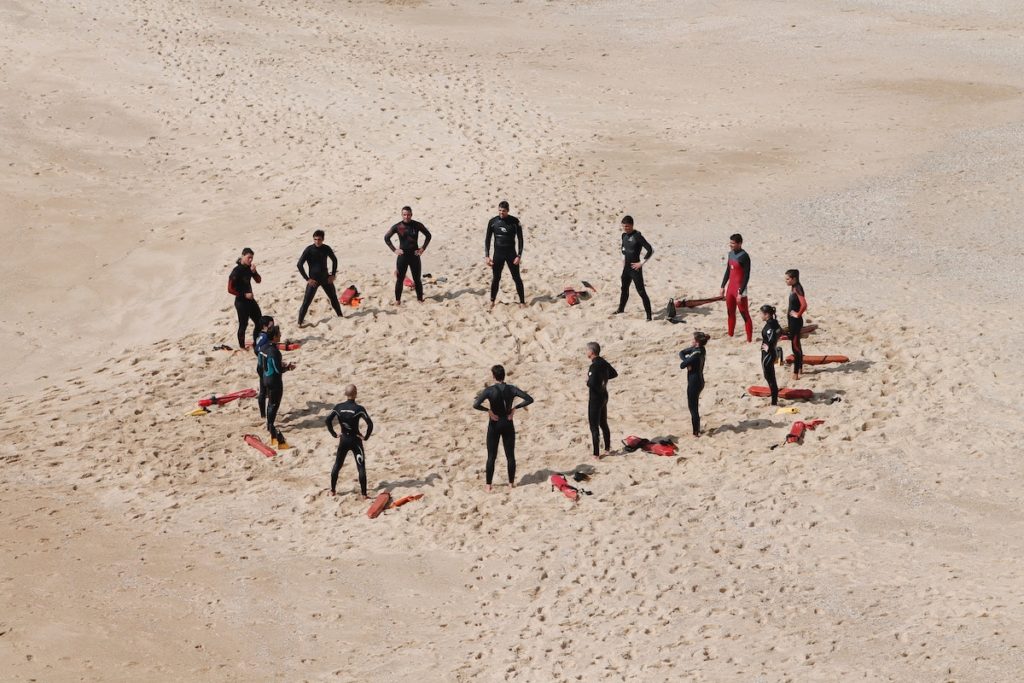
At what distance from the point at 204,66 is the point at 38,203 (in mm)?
8107

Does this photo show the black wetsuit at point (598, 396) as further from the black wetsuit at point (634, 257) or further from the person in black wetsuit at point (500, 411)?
the black wetsuit at point (634, 257)

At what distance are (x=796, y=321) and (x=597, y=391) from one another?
400 centimetres

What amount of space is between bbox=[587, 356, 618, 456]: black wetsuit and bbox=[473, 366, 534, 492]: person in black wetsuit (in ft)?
3.91

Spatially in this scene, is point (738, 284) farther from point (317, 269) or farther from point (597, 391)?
point (317, 269)

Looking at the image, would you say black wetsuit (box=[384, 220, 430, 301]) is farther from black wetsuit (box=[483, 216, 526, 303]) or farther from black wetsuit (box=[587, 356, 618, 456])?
black wetsuit (box=[587, 356, 618, 456])

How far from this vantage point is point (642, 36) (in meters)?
39.4

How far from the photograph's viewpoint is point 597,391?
59.0 feet

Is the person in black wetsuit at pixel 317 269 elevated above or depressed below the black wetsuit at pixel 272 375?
above

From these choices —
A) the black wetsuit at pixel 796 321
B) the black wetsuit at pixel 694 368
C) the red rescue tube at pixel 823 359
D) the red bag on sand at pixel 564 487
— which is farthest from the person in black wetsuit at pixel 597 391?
the red rescue tube at pixel 823 359

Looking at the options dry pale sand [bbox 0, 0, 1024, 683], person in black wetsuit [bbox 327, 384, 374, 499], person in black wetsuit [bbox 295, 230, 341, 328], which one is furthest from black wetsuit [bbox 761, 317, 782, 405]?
person in black wetsuit [bbox 295, 230, 341, 328]

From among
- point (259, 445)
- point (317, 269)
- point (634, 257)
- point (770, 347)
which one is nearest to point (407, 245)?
point (317, 269)

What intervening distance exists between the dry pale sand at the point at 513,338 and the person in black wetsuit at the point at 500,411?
644 millimetres

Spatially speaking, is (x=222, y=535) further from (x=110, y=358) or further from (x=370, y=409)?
(x=110, y=358)

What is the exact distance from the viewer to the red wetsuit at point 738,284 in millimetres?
21250
